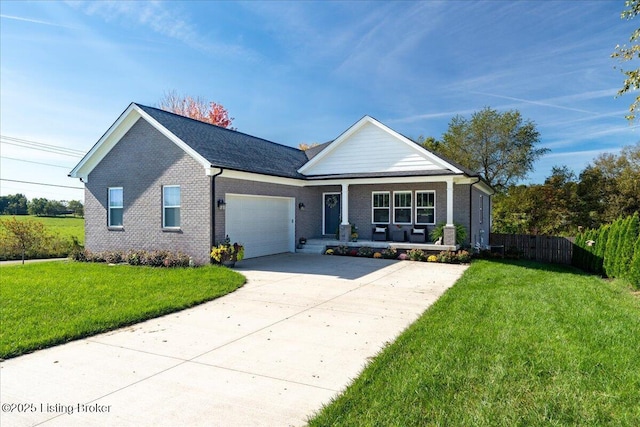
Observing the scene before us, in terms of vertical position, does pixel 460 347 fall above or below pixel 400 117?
below

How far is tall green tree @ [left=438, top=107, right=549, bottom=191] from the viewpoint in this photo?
32.8m

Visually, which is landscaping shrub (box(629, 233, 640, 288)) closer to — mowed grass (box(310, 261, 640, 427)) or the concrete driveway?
mowed grass (box(310, 261, 640, 427))

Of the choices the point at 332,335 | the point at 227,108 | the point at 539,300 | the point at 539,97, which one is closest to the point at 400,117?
the point at 539,97

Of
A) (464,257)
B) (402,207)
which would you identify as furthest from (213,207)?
(464,257)

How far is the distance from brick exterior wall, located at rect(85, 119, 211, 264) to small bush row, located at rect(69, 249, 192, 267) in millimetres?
317

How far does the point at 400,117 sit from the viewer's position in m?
34.3

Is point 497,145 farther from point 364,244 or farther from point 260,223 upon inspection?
point 260,223

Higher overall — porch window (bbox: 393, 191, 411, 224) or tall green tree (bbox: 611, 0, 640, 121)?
tall green tree (bbox: 611, 0, 640, 121)

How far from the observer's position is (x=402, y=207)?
697 inches

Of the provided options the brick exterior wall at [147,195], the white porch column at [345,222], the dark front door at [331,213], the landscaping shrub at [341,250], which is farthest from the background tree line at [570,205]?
the brick exterior wall at [147,195]

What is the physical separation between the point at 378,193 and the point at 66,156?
32604 millimetres

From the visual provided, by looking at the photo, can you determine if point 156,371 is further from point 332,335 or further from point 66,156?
point 66,156

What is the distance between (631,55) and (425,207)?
9580mm

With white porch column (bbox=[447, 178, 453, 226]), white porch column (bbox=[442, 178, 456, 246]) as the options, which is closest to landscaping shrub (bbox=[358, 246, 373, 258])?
white porch column (bbox=[442, 178, 456, 246])
